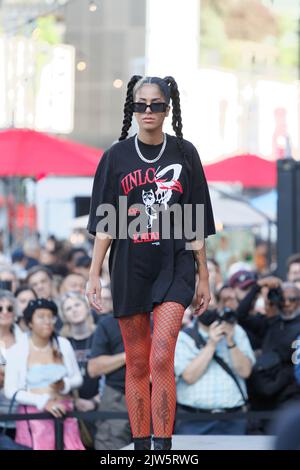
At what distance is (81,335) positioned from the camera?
34.3 ft

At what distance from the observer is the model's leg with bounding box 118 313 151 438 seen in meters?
6.71

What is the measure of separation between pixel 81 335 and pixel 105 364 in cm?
78

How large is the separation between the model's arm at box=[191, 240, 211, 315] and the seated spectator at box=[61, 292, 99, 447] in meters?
3.19

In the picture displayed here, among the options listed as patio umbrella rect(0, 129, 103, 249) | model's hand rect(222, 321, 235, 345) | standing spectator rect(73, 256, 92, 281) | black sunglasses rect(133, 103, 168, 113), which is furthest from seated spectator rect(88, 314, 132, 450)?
patio umbrella rect(0, 129, 103, 249)

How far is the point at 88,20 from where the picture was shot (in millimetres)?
50969

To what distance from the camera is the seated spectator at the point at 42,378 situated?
9211 mm

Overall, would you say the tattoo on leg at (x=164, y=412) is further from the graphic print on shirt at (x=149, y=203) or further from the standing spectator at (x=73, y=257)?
the standing spectator at (x=73, y=257)

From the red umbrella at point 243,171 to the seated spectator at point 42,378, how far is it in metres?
8.93

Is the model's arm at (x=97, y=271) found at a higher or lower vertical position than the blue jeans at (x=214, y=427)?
higher

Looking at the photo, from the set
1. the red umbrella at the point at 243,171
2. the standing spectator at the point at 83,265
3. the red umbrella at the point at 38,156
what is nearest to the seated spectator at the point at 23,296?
the standing spectator at the point at 83,265

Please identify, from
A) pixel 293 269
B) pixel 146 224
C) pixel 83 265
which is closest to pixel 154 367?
pixel 146 224

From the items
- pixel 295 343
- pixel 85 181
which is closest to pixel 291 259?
pixel 295 343

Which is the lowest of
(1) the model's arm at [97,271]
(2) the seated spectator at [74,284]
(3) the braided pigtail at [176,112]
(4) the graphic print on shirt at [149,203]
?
(2) the seated spectator at [74,284]
